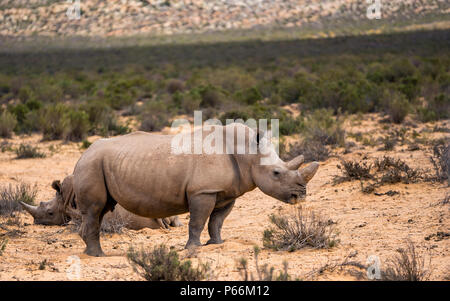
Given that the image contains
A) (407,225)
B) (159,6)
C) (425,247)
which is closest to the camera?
(425,247)

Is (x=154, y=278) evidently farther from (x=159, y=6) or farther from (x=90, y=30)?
(x=159, y=6)

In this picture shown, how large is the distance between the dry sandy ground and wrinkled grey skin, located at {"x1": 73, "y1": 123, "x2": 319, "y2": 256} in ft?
1.72

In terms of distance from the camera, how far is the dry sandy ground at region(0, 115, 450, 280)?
6.08 m

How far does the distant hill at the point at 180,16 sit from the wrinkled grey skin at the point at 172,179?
5164cm

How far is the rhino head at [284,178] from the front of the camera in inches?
269

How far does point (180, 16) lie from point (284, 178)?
67522 millimetres

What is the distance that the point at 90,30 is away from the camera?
219 ft

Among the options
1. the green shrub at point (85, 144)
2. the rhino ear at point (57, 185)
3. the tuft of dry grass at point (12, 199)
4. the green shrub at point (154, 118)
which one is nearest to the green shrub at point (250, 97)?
the green shrub at point (154, 118)

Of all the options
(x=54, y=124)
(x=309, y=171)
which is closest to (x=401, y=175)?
Answer: (x=309, y=171)

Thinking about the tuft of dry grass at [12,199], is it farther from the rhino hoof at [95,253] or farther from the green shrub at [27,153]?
Answer: the green shrub at [27,153]

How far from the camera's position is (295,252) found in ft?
22.6

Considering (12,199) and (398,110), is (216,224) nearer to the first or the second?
(12,199)
